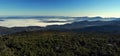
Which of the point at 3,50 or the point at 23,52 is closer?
the point at 3,50

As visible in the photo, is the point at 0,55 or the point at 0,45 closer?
the point at 0,55

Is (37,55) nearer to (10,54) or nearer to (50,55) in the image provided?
(50,55)

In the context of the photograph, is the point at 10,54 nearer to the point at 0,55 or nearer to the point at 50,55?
the point at 0,55

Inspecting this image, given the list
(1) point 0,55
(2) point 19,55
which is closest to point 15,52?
(2) point 19,55

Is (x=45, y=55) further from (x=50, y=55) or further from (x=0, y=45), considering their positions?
(x=0, y=45)

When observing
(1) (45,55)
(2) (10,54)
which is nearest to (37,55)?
(1) (45,55)

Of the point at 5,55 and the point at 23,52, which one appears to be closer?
the point at 5,55

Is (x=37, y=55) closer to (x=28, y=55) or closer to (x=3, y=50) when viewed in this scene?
(x=28, y=55)
